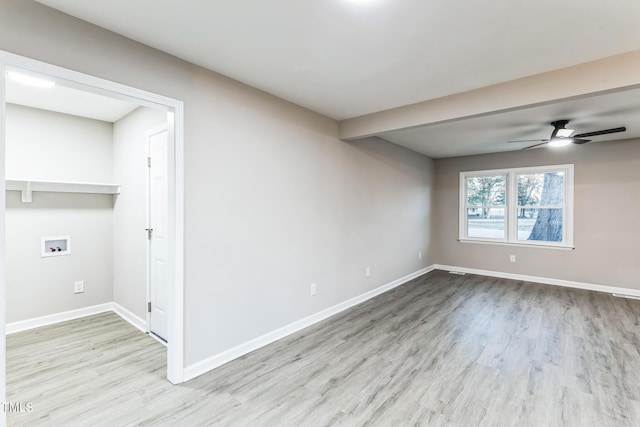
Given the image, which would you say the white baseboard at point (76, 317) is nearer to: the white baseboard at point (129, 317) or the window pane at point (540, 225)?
the white baseboard at point (129, 317)

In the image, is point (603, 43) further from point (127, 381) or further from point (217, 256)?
point (127, 381)

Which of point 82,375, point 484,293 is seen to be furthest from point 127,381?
point 484,293

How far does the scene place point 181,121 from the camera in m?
2.26

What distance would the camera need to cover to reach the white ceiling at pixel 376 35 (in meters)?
1.65

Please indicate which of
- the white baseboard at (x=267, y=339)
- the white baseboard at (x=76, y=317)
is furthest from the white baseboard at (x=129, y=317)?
the white baseboard at (x=267, y=339)

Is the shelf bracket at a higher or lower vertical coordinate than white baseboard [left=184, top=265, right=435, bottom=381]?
higher

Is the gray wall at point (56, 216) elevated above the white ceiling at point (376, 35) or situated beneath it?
situated beneath

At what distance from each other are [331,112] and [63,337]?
3737 mm

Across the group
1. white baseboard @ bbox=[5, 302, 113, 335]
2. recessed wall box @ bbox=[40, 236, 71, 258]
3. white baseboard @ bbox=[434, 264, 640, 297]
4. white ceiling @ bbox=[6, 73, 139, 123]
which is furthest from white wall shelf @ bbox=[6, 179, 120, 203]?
white baseboard @ bbox=[434, 264, 640, 297]

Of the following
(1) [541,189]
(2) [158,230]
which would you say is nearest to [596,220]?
(1) [541,189]

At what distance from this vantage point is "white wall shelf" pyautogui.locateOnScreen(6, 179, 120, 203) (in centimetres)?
308

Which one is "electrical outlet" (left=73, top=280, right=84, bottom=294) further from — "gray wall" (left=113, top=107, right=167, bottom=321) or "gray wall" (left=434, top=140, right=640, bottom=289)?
"gray wall" (left=434, top=140, right=640, bottom=289)

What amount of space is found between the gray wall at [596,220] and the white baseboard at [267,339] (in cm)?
313

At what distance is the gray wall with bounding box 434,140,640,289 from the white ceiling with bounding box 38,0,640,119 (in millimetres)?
3675
